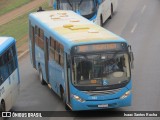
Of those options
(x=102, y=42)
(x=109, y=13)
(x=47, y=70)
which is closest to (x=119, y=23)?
(x=109, y=13)

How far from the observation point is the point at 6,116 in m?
22.0

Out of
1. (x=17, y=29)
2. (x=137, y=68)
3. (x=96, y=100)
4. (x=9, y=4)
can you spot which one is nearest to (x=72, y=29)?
(x=96, y=100)

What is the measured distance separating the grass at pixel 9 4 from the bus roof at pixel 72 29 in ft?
76.8

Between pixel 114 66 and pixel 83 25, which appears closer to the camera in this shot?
pixel 114 66

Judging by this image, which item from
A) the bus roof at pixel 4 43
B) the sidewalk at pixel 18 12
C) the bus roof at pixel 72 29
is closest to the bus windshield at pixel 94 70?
the bus roof at pixel 72 29

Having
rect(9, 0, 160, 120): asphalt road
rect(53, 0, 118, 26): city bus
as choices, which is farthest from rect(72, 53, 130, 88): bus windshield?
rect(53, 0, 118, 26): city bus

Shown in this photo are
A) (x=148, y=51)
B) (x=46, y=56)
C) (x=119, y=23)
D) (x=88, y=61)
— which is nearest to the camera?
(x=88, y=61)

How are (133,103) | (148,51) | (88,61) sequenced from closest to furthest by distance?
1. (88,61)
2. (133,103)
3. (148,51)

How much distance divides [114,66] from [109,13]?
2315 cm

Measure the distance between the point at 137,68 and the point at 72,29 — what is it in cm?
660

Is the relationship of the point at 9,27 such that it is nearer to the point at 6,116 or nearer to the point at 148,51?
Answer: the point at 148,51

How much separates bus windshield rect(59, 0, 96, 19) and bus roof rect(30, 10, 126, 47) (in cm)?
903

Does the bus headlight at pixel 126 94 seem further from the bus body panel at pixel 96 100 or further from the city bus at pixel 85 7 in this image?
the city bus at pixel 85 7

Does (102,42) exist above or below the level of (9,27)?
above
